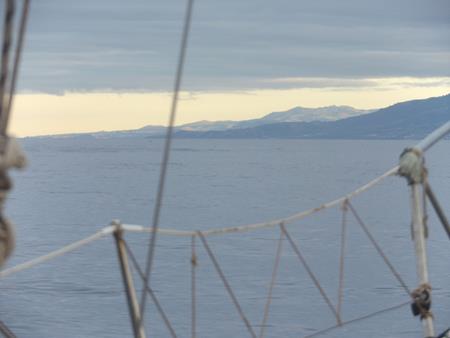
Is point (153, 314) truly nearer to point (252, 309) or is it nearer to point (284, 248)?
point (252, 309)

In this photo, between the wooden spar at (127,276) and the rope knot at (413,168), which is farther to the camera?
the rope knot at (413,168)

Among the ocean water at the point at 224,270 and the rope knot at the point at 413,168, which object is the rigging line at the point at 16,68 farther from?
the ocean water at the point at 224,270

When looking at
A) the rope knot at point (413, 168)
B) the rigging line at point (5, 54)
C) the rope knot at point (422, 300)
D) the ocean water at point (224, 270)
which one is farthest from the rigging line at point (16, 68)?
the ocean water at point (224, 270)

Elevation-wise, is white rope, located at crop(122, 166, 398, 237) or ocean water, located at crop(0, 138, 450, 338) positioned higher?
ocean water, located at crop(0, 138, 450, 338)

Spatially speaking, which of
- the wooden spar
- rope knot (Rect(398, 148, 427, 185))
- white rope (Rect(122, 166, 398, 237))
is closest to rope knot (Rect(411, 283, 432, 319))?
rope knot (Rect(398, 148, 427, 185))

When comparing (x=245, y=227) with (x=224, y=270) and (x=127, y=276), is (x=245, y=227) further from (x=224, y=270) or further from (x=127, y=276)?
(x=224, y=270)

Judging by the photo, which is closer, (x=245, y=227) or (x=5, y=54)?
(x=5, y=54)

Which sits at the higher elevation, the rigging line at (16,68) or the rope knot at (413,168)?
the rope knot at (413,168)

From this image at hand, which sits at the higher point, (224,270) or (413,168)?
(224,270)

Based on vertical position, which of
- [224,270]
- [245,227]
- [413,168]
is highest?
[224,270]

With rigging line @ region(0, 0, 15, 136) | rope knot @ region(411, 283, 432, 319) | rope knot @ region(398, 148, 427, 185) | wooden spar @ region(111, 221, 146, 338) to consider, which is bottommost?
rigging line @ region(0, 0, 15, 136)

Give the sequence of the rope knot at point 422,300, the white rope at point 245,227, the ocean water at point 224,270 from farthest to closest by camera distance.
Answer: the ocean water at point 224,270, the rope knot at point 422,300, the white rope at point 245,227

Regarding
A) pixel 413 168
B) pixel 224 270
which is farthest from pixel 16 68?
pixel 224 270

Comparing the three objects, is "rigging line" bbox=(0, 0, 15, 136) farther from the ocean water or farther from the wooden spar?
the ocean water
